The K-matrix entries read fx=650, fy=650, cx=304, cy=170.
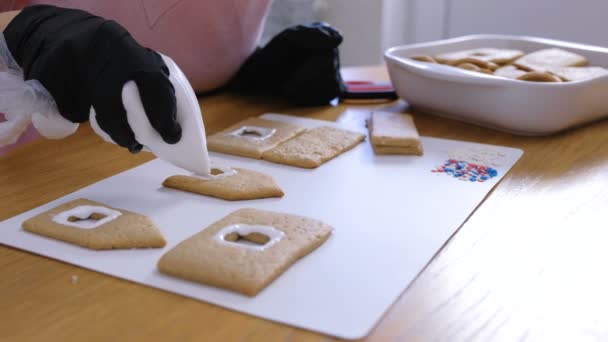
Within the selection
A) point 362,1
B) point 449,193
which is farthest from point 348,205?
point 362,1

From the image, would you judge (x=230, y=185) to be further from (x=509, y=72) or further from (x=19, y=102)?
(x=509, y=72)

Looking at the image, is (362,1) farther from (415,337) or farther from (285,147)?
(415,337)

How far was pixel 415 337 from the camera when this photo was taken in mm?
461

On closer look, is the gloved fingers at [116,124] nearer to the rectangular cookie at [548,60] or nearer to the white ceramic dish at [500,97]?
the white ceramic dish at [500,97]

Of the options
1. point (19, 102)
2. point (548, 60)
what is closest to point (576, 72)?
point (548, 60)

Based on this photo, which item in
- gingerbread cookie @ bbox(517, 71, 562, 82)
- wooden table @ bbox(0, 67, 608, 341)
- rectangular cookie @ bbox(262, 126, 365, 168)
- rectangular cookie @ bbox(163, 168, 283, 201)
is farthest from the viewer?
gingerbread cookie @ bbox(517, 71, 562, 82)

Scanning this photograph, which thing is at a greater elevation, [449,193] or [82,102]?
[82,102]

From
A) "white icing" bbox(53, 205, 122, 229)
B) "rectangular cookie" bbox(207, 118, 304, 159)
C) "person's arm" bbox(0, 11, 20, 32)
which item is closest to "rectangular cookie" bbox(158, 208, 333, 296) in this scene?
"white icing" bbox(53, 205, 122, 229)

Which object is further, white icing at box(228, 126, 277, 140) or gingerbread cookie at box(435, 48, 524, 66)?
gingerbread cookie at box(435, 48, 524, 66)

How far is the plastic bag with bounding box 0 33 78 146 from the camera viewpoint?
0.68 meters

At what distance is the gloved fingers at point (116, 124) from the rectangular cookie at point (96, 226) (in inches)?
2.8

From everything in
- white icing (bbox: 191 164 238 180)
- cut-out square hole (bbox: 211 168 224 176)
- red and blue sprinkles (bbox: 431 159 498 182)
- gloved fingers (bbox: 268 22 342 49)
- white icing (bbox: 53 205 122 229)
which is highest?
gloved fingers (bbox: 268 22 342 49)

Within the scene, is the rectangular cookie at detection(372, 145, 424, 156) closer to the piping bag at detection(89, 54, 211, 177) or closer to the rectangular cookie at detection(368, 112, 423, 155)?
the rectangular cookie at detection(368, 112, 423, 155)

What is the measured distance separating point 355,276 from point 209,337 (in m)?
0.14
